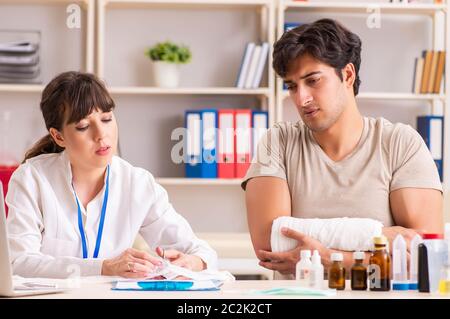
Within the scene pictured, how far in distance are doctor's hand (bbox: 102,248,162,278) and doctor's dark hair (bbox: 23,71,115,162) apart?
466 mm

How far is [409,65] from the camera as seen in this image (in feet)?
13.9

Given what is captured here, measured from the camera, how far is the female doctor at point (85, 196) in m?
2.09

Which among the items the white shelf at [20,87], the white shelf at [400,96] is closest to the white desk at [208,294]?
the white shelf at [20,87]

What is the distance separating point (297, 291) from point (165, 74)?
8.32 feet

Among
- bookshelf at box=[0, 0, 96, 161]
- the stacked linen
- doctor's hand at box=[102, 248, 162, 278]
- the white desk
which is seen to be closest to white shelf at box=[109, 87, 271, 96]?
bookshelf at box=[0, 0, 96, 161]

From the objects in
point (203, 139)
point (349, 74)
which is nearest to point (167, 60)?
point (203, 139)

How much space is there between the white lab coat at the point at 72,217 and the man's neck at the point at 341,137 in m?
0.42

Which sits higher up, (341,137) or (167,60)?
Result: (167,60)

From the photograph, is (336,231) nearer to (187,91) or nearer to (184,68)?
(187,91)

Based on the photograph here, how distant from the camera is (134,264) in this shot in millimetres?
1795

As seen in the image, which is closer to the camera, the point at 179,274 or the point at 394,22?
the point at 179,274

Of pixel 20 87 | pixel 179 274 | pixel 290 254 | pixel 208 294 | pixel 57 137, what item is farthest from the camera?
pixel 20 87

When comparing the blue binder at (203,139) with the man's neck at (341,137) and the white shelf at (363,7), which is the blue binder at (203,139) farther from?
the man's neck at (341,137)

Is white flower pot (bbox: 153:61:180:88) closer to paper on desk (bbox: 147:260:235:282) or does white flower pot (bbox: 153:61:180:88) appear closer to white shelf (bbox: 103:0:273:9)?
white shelf (bbox: 103:0:273:9)
